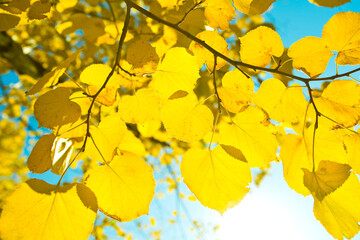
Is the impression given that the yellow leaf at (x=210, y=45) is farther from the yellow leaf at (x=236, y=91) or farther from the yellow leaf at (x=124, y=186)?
the yellow leaf at (x=124, y=186)

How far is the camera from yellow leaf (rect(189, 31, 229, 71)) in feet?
1.76

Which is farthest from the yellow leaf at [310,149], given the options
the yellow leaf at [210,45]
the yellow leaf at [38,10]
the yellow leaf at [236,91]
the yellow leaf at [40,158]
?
the yellow leaf at [38,10]

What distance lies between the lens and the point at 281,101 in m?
0.53

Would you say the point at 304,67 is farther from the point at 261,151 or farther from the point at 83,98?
the point at 83,98

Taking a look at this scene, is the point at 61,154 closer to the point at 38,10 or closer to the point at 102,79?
the point at 102,79

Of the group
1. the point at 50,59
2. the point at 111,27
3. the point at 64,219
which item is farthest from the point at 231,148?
the point at 50,59

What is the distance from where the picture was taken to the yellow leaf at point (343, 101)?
49 cm

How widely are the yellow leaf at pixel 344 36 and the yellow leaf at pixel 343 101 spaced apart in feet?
0.19

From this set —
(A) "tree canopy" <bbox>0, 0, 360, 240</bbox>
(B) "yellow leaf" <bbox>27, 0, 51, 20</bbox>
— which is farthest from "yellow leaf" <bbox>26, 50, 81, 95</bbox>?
(B) "yellow leaf" <bbox>27, 0, 51, 20</bbox>

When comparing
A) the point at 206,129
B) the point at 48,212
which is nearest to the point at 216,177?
the point at 206,129

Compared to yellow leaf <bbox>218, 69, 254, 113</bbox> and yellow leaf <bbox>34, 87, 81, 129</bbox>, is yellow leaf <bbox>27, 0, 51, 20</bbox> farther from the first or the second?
yellow leaf <bbox>218, 69, 254, 113</bbox>

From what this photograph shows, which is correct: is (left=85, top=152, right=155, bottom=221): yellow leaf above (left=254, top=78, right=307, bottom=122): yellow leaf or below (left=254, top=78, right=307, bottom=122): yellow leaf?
below

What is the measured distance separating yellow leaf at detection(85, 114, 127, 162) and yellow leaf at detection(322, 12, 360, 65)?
→ 44 centimetres

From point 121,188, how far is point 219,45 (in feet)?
1.17
